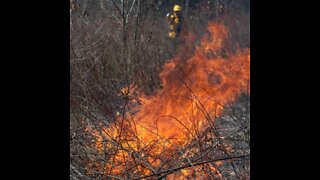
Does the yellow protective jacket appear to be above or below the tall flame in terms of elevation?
above

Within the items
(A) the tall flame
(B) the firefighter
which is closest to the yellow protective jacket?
(B) the firefighter

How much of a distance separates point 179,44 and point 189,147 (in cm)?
578

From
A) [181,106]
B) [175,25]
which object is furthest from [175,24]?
[181,106]

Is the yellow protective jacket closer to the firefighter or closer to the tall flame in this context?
the firefighter

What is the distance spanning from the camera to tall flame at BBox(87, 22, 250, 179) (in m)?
4.12

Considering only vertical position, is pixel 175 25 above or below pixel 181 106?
above

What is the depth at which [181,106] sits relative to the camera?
5305 mm

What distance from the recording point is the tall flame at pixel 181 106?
13.5 ft

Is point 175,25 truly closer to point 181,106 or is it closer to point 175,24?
point 175,24

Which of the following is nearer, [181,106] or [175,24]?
[181,106]

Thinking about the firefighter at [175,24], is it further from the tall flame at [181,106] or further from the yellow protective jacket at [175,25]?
the tall flame at [181,106]

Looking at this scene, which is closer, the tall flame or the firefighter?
the tall flame
